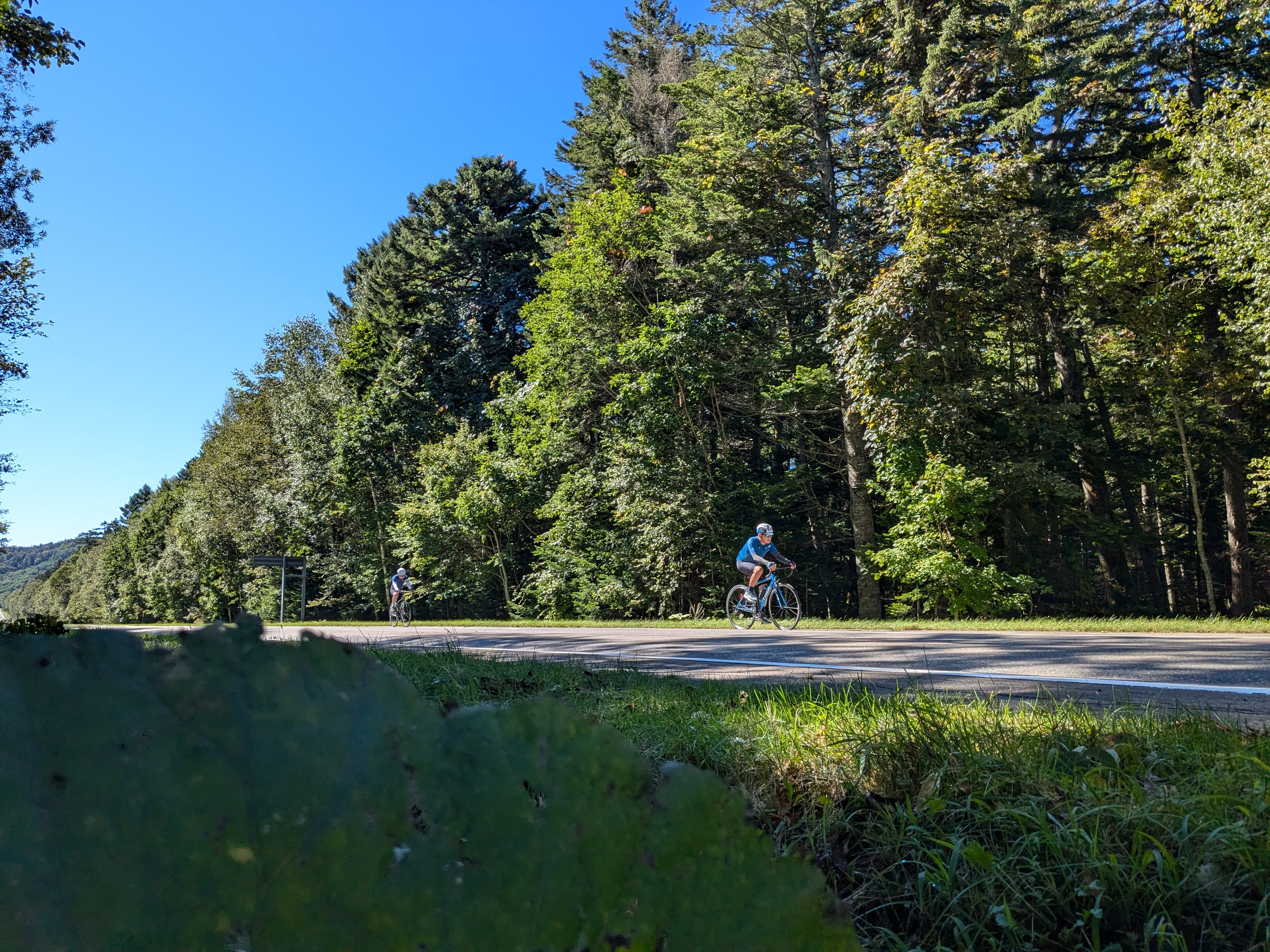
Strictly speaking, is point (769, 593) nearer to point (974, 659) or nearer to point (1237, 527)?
point (974, 659)

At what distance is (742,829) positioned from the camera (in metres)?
0.41

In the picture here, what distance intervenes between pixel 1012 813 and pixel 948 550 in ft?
43.2

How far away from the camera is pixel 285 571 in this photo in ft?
94.0

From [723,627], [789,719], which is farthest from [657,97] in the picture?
[789,719]

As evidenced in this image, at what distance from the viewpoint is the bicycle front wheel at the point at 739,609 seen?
1288cm

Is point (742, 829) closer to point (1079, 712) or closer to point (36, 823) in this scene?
point (36, 823)

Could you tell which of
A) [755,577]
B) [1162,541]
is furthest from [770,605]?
[1162,541]

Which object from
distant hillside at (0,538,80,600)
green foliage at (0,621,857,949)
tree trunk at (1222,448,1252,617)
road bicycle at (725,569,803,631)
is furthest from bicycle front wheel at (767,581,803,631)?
distant hillside at (0,538,80,600)

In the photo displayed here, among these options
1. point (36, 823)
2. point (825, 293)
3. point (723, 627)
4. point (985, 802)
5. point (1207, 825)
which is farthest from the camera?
point (825, 293)

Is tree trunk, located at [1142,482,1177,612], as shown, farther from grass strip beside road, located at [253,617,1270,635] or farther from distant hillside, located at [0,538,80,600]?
distant hillside, located at [0,538,80,600]

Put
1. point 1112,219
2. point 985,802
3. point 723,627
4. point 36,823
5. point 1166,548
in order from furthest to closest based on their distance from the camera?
point 1166,548
point 1112,219
point 723,627
point 985,802
point 36,823

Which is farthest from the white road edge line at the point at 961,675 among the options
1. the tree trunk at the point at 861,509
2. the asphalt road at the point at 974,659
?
the tree trunk at the point at 861,509

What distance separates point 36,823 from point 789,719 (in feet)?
11.0

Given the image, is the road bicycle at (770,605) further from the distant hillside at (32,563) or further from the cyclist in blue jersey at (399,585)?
the distant hillside at (32,563)
